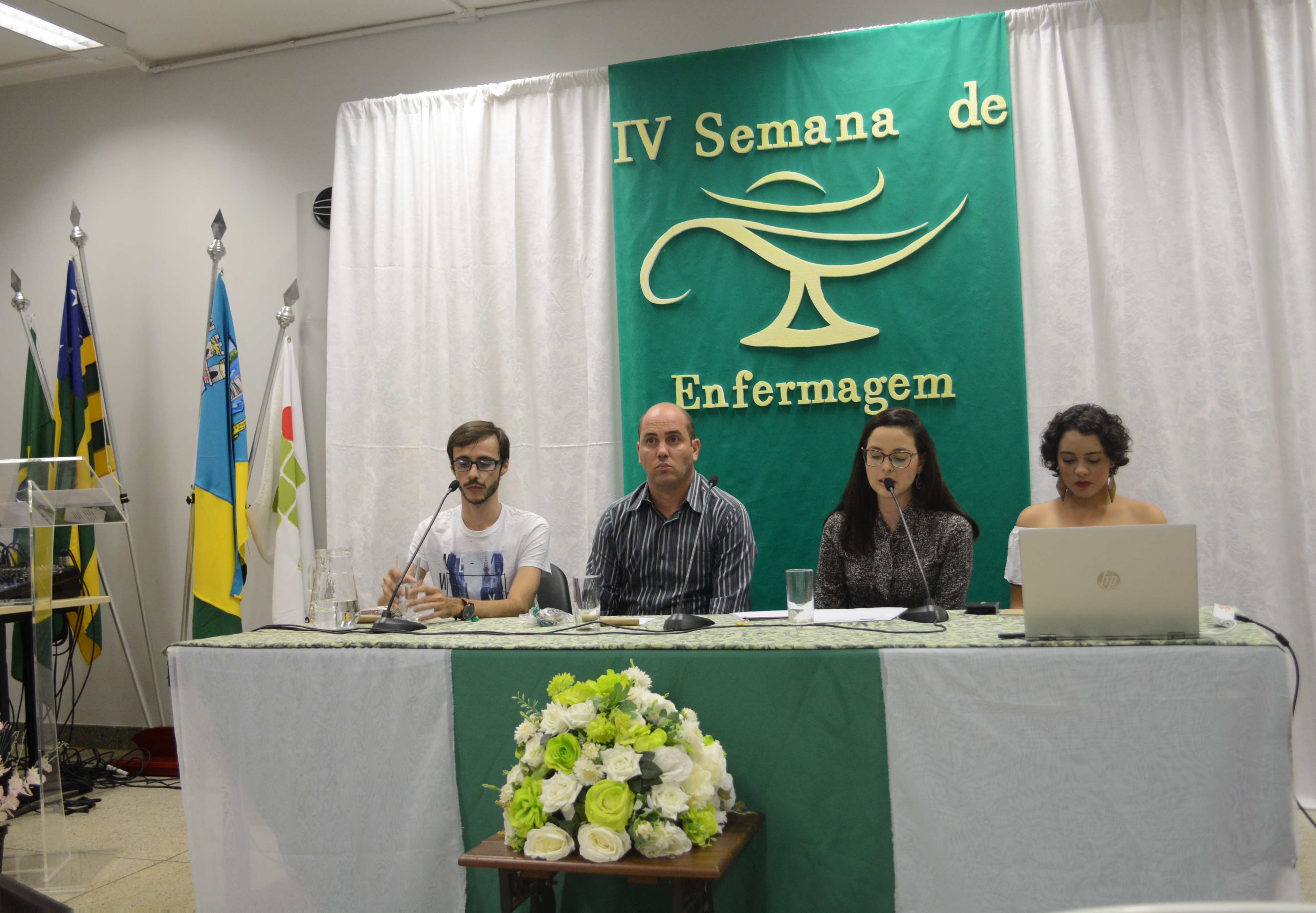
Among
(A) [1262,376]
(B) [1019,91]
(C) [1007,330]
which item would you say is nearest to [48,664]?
(C) [1007,330]

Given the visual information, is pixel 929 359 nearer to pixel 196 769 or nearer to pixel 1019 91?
pixel 1019 91

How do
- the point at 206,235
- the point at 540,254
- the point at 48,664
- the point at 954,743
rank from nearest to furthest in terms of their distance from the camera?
the point at 954,743, the point at 48,664, the point at 540,254, the point at 206,235

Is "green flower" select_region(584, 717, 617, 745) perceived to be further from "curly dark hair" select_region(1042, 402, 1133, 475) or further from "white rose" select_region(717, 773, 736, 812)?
"curly dark hair" select_region(1042, 402, 1133, 475)

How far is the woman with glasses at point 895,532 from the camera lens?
2.81 m

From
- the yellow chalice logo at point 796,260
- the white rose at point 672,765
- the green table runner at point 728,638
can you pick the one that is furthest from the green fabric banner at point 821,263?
the white rose at point 672,765

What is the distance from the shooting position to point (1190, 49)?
11.1 ft

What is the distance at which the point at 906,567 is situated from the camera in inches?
111

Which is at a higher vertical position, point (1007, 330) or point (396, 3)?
point (396, 3)

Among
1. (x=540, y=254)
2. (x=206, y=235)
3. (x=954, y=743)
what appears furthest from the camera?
(x=206, y=235)

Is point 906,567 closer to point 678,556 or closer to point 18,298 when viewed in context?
point 678,556

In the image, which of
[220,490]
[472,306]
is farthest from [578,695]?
[220,490]

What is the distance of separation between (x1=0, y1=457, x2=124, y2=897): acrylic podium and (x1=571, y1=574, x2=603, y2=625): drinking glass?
1.47 meters

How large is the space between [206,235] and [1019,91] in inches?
136

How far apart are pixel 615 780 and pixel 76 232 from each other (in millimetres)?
3795
